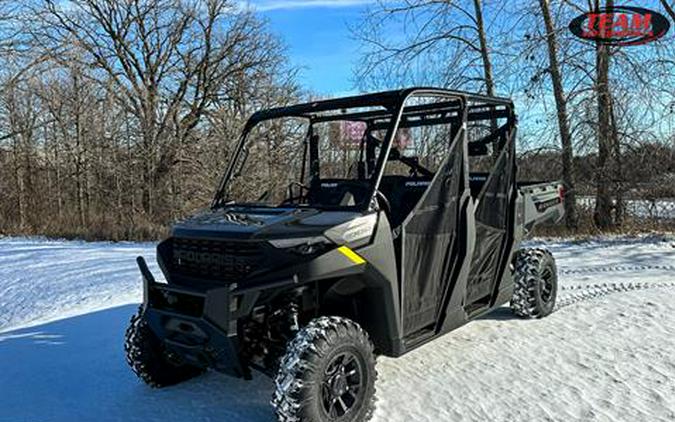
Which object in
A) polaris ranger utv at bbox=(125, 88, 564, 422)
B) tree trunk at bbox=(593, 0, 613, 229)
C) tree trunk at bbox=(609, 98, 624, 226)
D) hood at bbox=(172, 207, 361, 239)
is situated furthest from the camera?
tree trunk at bbox=(593, 0, 613, 229)

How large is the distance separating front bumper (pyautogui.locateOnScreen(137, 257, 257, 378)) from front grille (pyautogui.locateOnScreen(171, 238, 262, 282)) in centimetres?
18

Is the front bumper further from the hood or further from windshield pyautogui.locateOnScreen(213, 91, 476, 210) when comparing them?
windshield pyautogui.locateOnScreen(213, 91, 476, 210)

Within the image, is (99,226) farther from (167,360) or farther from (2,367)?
(167,360)

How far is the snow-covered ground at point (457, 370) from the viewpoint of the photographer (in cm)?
320

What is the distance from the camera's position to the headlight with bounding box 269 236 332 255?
290 centimetres

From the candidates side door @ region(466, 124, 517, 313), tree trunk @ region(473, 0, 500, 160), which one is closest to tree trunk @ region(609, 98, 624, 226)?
tree trunk @ region(473, 0, 500, 160)

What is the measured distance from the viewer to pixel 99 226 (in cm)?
1416

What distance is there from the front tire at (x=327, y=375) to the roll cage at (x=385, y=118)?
75cm

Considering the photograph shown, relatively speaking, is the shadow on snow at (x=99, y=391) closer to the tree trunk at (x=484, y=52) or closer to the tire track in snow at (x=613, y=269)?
the tire track in snow at (x=613, y=269)

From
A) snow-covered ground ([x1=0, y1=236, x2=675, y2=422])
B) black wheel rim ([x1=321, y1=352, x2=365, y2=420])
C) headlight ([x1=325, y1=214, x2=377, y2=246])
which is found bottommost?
snow-covered ground ([x1=0, y1=236, x2=675, y2=422])

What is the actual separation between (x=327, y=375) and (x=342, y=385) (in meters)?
0.14

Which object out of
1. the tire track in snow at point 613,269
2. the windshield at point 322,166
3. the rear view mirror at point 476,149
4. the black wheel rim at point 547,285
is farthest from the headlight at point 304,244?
the tire track in snow at point 613,269

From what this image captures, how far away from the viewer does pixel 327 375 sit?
2885 millimetres

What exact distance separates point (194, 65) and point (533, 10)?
1536 cm
